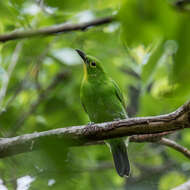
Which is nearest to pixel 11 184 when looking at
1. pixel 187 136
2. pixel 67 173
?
pixel 67 173

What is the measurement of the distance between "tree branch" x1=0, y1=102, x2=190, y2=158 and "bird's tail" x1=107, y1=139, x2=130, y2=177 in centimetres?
177

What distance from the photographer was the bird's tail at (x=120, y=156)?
4.16 m

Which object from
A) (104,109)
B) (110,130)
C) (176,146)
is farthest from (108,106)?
(110,130)

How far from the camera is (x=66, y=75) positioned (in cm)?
494

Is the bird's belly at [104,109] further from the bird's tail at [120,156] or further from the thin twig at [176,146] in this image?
the thin twig at [176,146]

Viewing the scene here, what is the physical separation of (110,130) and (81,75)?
2.60 m

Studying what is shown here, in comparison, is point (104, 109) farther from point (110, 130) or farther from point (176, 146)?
point (110, 130)

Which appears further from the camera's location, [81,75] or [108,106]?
[81,75]

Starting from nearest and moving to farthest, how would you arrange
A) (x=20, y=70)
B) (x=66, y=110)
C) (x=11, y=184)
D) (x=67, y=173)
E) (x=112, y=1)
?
(x=67, y=173), (x=112, y=1), (x=11, y=184), (x=66, y=110), (x=20, y=70)

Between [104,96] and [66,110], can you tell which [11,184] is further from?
[104,96]

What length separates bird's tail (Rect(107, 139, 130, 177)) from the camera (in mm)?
4160

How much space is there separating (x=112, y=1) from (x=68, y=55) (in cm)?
282

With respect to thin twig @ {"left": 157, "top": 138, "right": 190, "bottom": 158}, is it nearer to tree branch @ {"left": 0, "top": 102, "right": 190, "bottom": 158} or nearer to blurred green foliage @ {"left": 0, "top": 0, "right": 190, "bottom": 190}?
blurred green foliage @ {"left": 0, "top": 0, "right": 190, "bottom": 190}

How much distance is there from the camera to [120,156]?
4262mm
